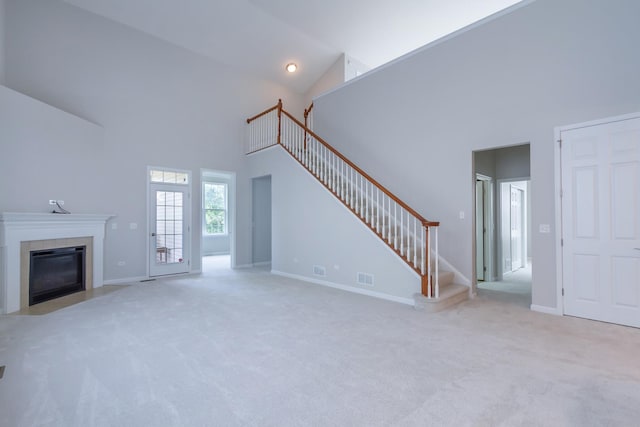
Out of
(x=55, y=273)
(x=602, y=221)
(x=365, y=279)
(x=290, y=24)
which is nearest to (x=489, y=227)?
(x=602, y=221)

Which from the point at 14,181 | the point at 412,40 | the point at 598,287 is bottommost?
the point at 598,287

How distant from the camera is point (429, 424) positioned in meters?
1.80

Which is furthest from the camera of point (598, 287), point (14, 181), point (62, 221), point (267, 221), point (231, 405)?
point (267, 221)

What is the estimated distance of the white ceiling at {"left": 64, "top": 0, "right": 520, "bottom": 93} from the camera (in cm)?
593

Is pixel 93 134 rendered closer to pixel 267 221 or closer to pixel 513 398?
pixel 267 221

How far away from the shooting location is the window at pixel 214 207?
10352 mm

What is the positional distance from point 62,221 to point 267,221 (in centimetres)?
441

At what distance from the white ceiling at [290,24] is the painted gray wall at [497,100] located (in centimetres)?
156

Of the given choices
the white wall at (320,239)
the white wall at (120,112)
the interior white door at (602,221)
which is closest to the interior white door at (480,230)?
the interior white door at (602,221)

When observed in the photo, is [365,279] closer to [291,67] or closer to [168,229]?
[168,229]

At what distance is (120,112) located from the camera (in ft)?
19.3

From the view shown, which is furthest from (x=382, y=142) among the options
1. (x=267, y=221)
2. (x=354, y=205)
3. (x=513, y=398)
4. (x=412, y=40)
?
(x=513, y=398)

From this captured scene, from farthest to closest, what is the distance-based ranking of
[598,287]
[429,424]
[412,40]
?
1. [412,40]
2. [598,287]
3. [429,424]

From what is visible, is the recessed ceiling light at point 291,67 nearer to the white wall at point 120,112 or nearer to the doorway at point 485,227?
the white wall at point 120,112
